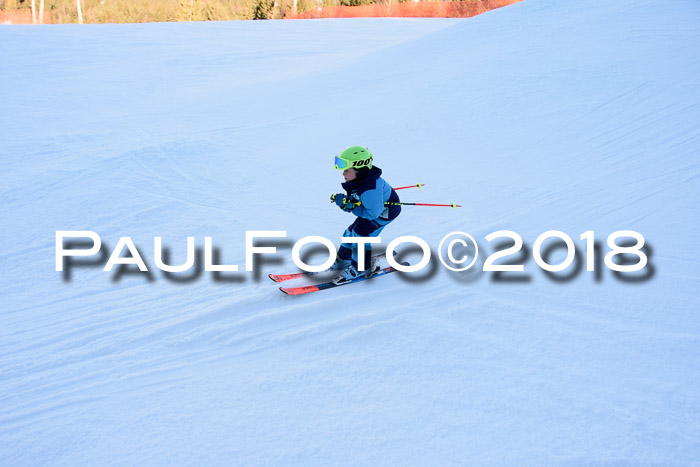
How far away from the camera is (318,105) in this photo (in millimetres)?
11219

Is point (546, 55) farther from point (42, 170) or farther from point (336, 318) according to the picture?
point (42, 170)

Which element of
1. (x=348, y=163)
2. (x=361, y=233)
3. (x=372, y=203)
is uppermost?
(x=348, y=163)

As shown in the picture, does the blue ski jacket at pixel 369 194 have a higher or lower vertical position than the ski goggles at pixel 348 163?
lower

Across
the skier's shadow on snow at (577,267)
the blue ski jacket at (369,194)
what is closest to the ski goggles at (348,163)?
the blue ski jacket at (369,194)

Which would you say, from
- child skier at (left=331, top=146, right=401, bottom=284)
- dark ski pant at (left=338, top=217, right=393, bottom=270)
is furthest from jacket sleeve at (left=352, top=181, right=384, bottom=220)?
dark ski pant at (left=338, top=217, right=393, bottom=270)

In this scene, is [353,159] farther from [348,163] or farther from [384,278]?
[384,278]

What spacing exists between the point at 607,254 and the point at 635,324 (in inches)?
52.5

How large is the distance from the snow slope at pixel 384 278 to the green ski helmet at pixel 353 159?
116 cm

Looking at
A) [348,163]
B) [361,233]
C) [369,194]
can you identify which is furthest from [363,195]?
[361,233]

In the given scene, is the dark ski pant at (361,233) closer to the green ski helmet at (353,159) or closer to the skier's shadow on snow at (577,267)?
the green ski helmet at (353,159)

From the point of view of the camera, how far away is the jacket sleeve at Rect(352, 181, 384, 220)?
466cm

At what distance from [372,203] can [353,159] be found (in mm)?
413

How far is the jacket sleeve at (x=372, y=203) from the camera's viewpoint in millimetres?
4664

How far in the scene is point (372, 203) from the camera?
4.68 m
